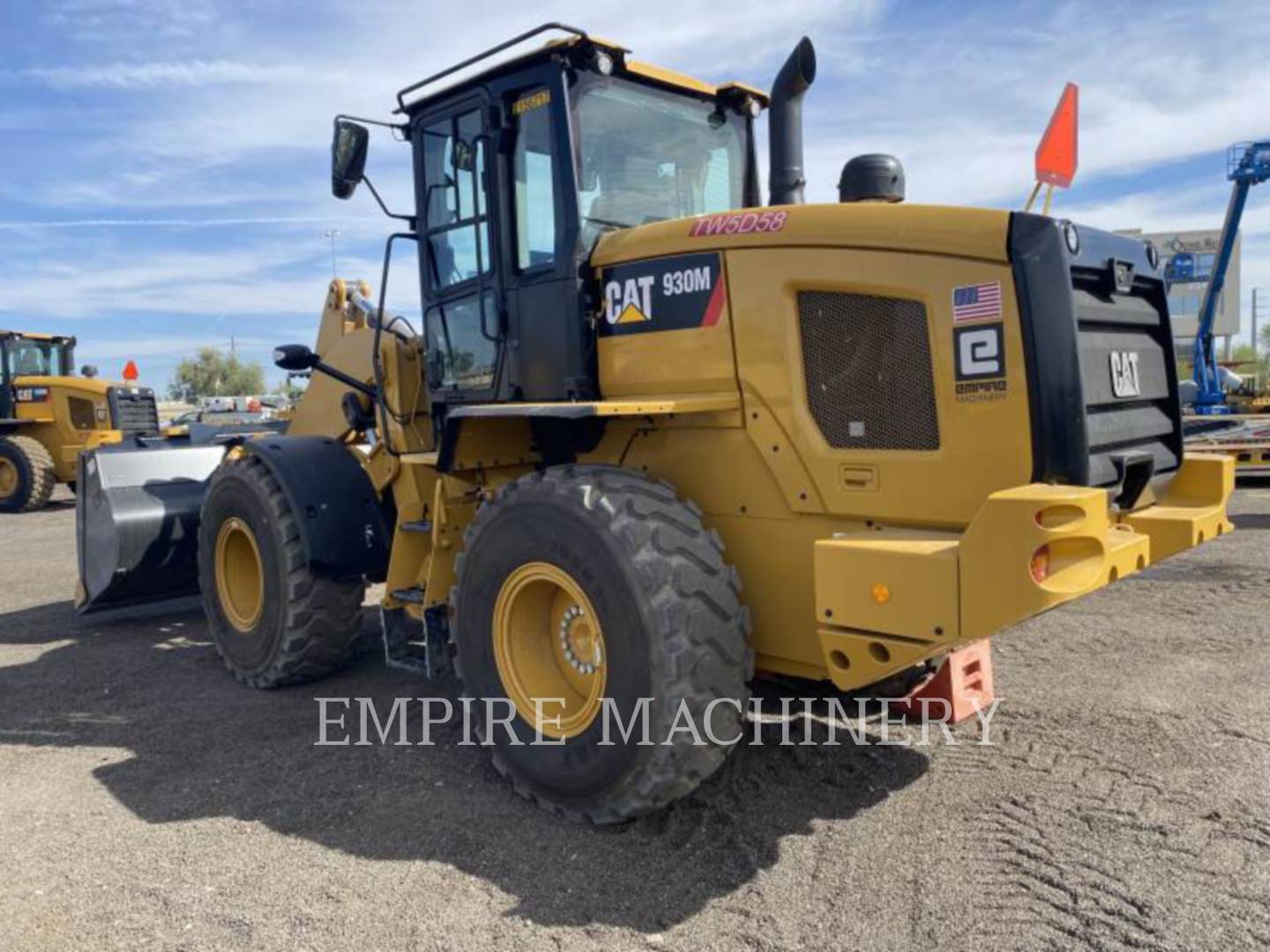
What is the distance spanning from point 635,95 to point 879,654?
2699mm

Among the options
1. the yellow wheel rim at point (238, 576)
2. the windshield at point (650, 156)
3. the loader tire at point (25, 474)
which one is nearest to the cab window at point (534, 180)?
the windshield at point (650, 156)

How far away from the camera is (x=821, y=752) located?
14.4 feet

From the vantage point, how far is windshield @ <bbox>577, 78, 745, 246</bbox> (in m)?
4.34

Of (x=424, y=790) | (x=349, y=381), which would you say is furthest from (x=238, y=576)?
(x=424, y=790)

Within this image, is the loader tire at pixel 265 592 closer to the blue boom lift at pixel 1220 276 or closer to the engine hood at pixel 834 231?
the engine hood at pixel 834 231

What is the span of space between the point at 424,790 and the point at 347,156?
2.86 m

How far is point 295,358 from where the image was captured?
5707 millimetres

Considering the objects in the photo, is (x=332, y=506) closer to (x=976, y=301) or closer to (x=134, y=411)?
(x=976, y=301)

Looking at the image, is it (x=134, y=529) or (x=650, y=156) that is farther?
(x=134, y=529)

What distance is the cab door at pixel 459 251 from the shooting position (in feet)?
15.2

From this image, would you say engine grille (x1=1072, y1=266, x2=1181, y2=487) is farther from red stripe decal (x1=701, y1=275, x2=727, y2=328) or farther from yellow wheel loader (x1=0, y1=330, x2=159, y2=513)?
yellow wheel loader (x1=0, y1=330, x2=159, y2=513)

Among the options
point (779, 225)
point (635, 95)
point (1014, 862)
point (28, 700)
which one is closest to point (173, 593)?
point (28, 700)

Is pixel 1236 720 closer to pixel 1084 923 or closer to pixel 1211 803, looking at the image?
pixel 1211 803

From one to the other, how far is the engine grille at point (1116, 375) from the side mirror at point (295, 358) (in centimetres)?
405
